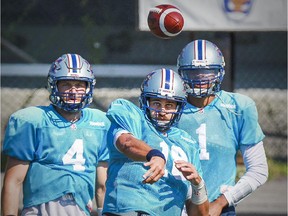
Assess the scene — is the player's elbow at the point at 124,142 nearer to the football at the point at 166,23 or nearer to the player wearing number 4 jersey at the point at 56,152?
the player wearing number 4 jersey at the point at 56,152

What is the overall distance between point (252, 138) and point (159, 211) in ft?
4.13

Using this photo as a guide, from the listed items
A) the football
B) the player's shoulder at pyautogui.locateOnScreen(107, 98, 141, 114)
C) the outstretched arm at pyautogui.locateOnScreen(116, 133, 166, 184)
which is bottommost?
the outstretched arm at pyautogui.locateOnScreen(116, 133, 166, 184)

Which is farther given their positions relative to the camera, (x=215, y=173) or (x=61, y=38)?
(x=61, y=38)

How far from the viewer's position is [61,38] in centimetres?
1617

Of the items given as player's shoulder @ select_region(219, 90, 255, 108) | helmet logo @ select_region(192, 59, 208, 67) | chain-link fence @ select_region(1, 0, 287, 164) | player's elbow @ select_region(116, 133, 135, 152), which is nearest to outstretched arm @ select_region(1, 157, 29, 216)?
player's elbow @ select_region(116, 133, 135, 152)

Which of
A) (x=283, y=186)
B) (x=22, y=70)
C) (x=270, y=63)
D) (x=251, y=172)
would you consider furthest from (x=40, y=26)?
(x=251, y=172)

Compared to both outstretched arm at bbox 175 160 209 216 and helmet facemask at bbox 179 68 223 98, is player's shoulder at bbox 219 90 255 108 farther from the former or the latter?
outstretched arm at bbox 175 160 209 216

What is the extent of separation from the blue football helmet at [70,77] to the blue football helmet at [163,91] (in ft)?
1.83

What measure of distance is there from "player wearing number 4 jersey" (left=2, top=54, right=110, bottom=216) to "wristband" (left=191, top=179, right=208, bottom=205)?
2.79 feet

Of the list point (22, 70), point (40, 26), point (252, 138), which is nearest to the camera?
point (252, 138)

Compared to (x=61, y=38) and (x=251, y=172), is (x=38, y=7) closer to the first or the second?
(x=61, y=38)

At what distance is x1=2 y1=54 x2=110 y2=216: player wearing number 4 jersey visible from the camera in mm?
5871

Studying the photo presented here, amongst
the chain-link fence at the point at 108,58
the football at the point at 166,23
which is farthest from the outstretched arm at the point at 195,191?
the chain-link fence at the point at 108,58

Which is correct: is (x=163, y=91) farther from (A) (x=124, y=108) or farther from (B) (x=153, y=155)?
(B) (x=153, y=155)
